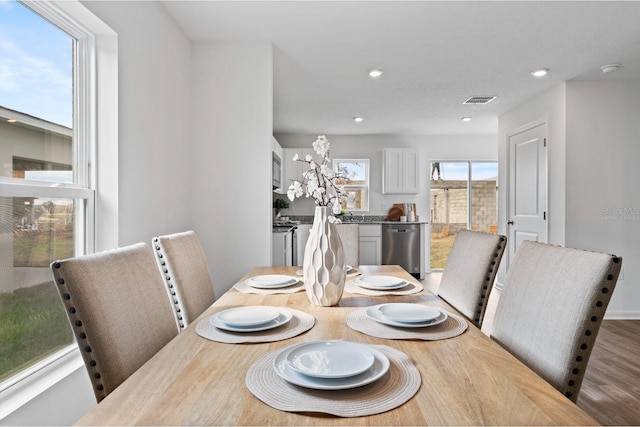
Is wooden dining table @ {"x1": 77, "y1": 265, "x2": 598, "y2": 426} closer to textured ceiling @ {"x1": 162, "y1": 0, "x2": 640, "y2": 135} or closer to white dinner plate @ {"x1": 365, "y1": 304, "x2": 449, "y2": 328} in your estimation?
white dinner plate @ {"x1": 365, "y1": 304, "x2": 449, "y2": 328}

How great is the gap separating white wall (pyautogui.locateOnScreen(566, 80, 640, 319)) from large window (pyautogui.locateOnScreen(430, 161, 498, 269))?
2.82m

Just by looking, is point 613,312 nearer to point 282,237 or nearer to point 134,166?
point 282,237

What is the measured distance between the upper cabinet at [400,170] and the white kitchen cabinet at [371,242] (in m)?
0.78

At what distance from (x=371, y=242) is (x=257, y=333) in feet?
16.5

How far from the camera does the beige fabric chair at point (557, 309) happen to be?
902 mm

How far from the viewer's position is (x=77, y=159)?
187cm

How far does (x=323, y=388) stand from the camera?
27.1 inches

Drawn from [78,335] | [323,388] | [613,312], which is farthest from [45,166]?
[613,312]

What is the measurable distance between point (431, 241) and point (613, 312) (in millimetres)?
3118

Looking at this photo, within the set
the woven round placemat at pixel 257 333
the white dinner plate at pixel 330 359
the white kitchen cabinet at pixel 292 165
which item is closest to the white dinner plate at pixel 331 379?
the white dinner plate at pixel 330 359

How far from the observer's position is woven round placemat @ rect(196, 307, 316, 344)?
3.33 ft

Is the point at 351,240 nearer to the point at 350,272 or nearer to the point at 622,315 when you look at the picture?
the point at 350,272

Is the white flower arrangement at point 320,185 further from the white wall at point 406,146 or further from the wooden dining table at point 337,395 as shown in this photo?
the white wall at point 406,146

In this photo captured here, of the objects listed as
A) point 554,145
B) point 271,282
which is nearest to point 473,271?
point 271,282
